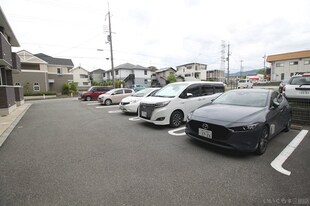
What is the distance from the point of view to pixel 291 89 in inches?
226

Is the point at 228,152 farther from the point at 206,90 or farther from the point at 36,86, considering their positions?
the point at 36,86

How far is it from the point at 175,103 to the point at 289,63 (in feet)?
118

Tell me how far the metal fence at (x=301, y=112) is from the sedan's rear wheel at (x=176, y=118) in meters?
3.95

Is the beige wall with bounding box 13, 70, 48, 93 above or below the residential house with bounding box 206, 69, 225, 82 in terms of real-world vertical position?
below

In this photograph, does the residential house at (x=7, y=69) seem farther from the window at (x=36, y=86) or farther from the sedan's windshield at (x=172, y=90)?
the window at (x=36, y=86)

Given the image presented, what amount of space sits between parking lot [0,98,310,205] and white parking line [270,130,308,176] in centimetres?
4

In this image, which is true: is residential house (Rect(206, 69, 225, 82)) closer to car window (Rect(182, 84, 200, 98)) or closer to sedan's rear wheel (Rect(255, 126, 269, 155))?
car window (Rect(182, 84, 200, 98))

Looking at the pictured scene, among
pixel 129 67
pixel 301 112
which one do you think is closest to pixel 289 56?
pixel 129 67

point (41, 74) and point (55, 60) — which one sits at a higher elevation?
point (55, 60)

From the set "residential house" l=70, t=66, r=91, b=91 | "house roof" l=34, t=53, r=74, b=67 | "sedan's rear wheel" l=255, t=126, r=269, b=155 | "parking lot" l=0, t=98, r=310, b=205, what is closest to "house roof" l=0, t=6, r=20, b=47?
"parking lot" l=0, t=98, r=310, b=205

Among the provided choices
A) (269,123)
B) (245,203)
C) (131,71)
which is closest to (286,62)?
(131,71)

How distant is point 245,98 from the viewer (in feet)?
13.3

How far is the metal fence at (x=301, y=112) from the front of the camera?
5.24 metres

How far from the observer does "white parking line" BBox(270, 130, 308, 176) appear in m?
2.68
